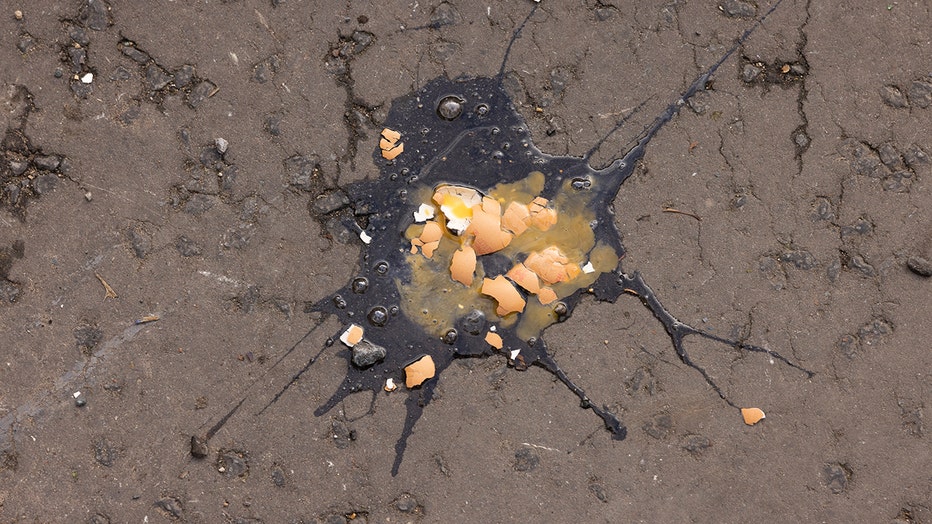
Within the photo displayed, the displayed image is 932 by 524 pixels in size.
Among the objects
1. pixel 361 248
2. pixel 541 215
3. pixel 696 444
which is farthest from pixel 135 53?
pixel 696 444

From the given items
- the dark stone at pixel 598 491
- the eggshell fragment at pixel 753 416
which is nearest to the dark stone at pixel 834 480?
the eggshell fragment at pixel 753 416

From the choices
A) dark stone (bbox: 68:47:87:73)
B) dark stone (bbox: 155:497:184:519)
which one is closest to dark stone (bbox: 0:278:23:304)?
dark stone (bbox: 68:47:87:73)

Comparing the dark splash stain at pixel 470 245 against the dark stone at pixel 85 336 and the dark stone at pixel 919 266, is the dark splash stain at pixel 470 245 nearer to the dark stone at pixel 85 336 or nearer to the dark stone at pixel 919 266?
the dark stone at pixel 919 266

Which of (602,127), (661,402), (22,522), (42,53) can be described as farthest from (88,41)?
(661,402)

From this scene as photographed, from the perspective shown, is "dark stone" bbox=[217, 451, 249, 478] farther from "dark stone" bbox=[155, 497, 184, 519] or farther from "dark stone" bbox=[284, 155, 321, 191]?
"dark stone" bbox=[284, 155, 321, 191]

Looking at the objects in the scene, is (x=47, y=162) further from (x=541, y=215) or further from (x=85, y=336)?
(x=541, y=215)
